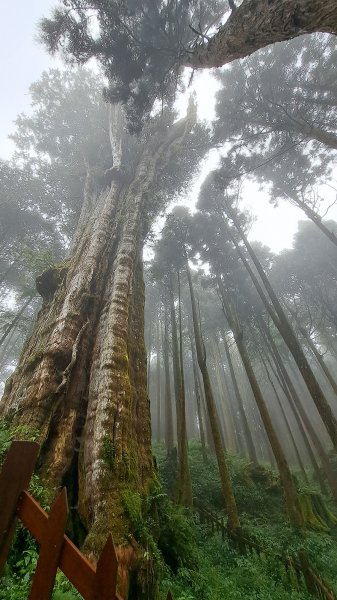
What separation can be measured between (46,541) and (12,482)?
0.30 metres

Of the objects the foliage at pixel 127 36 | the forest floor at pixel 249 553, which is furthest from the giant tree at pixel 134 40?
the forest floor at pixel 249 553

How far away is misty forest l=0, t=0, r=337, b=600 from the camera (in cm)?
394

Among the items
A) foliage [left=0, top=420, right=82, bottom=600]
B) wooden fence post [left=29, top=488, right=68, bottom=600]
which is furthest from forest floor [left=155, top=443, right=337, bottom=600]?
wooden fence post [left=29, top=488, right=68, bottom=600]

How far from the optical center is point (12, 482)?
1.25m

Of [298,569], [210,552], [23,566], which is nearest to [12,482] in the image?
[23,566]

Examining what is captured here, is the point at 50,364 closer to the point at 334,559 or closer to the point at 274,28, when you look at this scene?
the point at 274,28

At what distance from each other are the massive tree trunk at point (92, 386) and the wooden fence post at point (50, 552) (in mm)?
2505

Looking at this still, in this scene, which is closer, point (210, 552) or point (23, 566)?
point (23, 566)

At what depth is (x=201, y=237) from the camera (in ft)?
51.0

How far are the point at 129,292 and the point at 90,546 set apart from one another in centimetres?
484

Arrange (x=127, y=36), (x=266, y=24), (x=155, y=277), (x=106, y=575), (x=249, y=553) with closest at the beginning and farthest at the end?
(x=106, y=575) < (x=266, y=24) < (x=249, y=553) < (x=127, y=36) < (x=155, y=277)

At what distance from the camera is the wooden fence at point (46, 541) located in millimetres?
956

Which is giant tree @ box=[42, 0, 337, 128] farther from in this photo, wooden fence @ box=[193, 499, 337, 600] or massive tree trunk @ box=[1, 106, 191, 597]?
wooden fence @ box=[193, 499, 337, 600]

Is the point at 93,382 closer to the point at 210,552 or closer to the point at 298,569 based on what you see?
the point at 210,552
